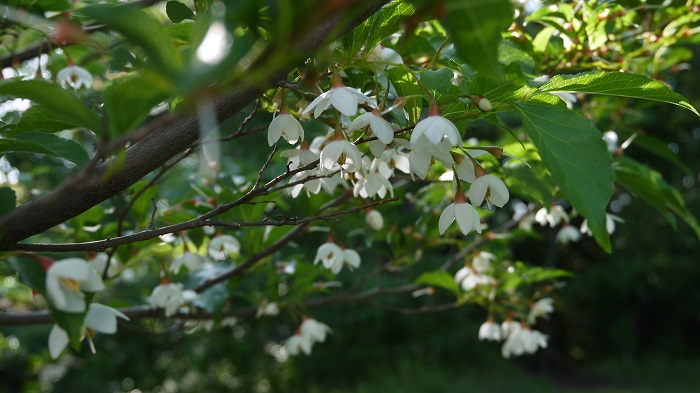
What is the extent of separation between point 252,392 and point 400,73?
823 cm

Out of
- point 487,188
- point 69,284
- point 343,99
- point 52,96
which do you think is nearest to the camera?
point 52,96

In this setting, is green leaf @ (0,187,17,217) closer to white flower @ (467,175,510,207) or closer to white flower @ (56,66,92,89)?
white flower @ (467,175,510,207)

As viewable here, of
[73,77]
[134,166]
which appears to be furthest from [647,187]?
[73,77]

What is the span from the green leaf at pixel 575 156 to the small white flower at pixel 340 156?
0.26 metres

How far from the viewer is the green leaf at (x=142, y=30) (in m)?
0.53

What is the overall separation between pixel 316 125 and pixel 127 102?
1.42 m

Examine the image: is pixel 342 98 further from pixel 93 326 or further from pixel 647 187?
pixel 647 187

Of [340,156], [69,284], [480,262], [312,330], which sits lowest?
[480,262]

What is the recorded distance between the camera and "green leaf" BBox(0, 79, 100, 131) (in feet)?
2.11

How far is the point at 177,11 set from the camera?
3.58ft

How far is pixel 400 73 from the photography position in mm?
988

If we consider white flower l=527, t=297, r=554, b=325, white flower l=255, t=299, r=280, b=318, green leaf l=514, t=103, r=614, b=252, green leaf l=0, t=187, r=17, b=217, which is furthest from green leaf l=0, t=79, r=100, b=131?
white flower l=527, t=297, r=554, b=325

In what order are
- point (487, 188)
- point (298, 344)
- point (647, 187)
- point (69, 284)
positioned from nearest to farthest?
point (69, 284) → point (487, 188) → point (647, 187) → point (298, 344)

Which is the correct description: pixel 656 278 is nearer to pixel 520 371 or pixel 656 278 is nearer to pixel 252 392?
pixel 520 371
